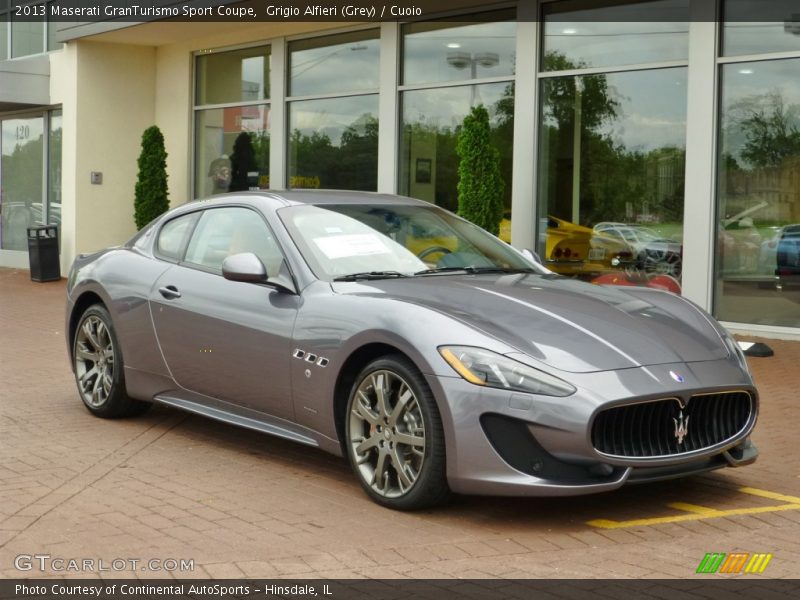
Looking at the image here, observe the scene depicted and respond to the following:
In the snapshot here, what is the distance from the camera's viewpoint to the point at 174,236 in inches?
291

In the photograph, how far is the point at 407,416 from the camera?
17.6 feet

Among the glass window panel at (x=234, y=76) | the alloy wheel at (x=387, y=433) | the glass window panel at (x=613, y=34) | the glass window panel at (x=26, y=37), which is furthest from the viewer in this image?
the glass window panel at (x=26, y=37)

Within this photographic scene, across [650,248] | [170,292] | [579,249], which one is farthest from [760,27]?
[170,292]

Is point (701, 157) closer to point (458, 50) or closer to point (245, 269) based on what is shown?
point (458, 50)

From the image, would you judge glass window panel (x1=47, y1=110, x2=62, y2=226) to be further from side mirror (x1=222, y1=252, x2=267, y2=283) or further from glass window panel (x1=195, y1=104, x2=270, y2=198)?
side mirror (x1=222, y1=252, x2=267, y2=283)

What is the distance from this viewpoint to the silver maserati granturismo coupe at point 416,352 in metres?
5.04

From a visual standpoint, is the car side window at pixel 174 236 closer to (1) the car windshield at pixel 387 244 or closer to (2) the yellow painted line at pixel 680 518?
(1) the car windshield at pixel 387 244

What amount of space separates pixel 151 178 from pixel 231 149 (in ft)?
5.14

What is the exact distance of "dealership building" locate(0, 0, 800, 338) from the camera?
13070 mm

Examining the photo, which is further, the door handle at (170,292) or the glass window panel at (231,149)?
the glass window panel at (231,149)

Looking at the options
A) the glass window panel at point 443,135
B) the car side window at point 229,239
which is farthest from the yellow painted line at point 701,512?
the glass window panel at point 443,135

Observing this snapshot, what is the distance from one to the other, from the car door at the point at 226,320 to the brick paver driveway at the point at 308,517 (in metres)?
0.46

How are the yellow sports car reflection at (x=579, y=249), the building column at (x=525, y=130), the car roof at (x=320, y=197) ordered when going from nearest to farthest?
the car roof at (x=320, y=197), the yellow sports car reflection at (x=579, y=249), the building column at (x=525, y=130)
